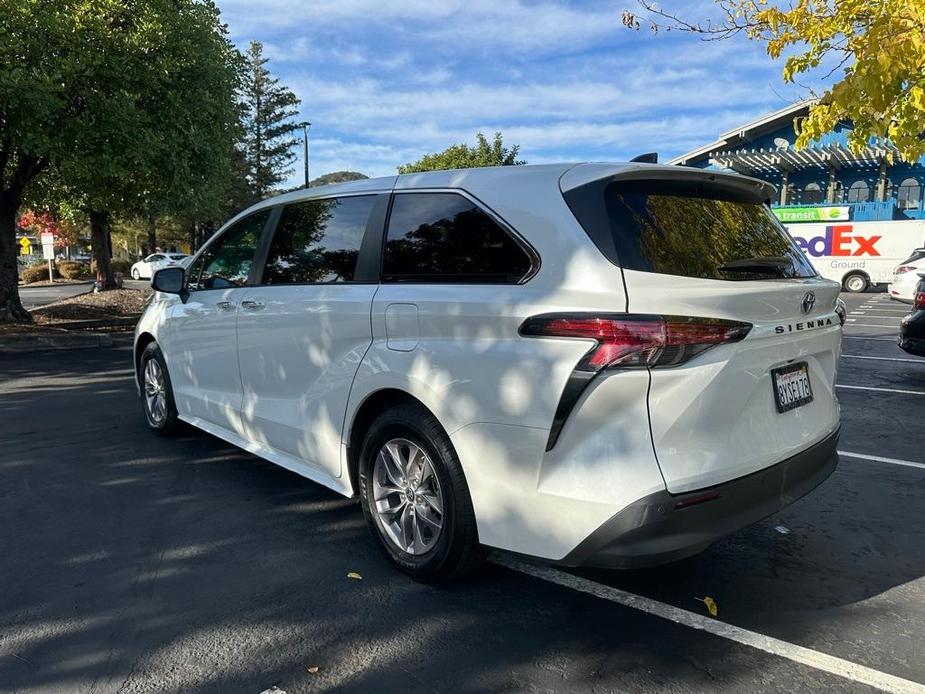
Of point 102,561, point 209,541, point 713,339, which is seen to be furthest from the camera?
point 209,541

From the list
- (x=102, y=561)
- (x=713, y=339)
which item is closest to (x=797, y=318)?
(x=713, y=339)

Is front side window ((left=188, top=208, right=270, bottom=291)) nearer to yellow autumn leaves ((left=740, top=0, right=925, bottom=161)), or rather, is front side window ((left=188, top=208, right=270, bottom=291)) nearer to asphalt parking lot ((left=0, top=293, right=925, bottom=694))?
asphalt parking lot ((left=0, top=293, right=925, bottom=694))

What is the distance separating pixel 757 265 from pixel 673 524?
1156mm

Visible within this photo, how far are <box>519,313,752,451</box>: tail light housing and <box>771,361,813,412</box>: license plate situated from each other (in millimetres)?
483

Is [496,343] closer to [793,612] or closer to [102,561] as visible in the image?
[793,612]

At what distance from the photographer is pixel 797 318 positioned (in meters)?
2.90

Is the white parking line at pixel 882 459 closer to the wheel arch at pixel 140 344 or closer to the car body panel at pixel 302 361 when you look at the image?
the car body panel at pixel 302 361

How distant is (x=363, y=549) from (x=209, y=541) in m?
0.84

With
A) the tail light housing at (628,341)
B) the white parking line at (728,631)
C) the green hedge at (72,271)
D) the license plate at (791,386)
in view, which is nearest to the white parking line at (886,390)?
the license plate at (791,386)

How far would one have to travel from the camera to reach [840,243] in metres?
26.6

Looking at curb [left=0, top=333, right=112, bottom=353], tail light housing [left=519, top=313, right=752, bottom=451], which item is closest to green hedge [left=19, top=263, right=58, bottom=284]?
curb [left=0, top=333, right=112, bottom=353]

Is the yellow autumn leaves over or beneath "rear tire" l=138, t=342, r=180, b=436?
over

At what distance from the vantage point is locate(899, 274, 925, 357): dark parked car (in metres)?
8.00

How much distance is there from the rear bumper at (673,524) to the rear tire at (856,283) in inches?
1073
